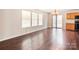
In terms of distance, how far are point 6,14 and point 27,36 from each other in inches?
40.4

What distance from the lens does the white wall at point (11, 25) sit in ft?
12.6

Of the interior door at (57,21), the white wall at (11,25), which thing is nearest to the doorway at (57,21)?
the interior door at (57,21)

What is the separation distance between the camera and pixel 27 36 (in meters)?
4.33

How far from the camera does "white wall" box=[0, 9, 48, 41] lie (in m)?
3.83

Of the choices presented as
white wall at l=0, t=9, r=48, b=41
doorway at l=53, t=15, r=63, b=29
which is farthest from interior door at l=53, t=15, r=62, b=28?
white wall at l=0, t=9, r=48, b=41

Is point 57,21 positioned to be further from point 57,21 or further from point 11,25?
point 11,25

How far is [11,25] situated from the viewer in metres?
4.35

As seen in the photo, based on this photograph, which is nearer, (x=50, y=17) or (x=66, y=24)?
(x=50, y=17)

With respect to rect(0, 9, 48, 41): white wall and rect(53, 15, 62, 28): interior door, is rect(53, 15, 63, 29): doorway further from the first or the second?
rect(0, 9, 48, 41): white wall

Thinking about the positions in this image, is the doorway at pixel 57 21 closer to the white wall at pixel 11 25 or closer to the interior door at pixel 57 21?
the interior door at pixel 57 21

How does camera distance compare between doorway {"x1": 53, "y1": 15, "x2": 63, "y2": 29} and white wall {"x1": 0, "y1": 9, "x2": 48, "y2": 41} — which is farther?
white wall {"x1": 0, "y1": 9, "x2": 48, "y2": 41}
